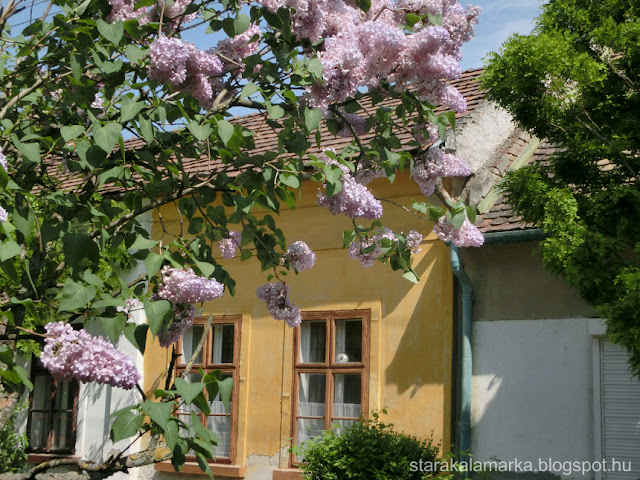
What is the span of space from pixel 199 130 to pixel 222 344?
7.05 metres

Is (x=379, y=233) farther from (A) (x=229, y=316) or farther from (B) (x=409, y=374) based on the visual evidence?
(A) (x=229, y=316)

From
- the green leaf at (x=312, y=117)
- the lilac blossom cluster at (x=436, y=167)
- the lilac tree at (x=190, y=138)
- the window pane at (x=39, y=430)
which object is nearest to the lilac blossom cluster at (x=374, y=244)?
the lilac tree at (x=190, y=138)

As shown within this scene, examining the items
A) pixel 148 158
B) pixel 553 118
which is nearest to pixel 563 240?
pixel 553 118

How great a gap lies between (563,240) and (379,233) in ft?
6.86

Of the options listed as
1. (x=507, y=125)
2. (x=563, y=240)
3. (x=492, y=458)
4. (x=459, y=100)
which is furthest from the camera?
(x=507, y=125)

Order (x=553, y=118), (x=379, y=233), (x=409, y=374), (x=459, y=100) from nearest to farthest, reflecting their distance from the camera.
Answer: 1. (x=459, y=100)
2. (x=379, y=233)
3. (x=553, y=118)
4. (x=409, y=374)

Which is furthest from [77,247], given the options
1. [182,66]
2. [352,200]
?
[352,200]

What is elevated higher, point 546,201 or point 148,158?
point 546,201

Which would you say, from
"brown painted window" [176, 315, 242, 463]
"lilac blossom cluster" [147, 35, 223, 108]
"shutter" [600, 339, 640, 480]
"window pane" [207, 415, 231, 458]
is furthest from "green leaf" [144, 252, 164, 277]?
"window pane" [207, 415, 231, 458]

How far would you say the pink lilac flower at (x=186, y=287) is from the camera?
139 inches

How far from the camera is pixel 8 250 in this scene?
10.5ft

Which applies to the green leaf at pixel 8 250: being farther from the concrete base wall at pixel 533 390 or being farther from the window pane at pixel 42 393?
the window pane at pixel 42 393

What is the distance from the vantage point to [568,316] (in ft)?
26.6

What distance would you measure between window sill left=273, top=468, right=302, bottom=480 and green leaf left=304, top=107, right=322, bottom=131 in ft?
20.0
